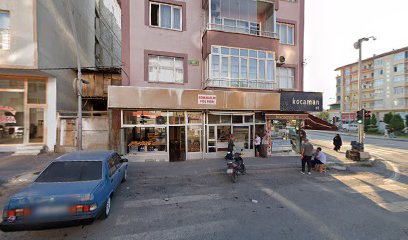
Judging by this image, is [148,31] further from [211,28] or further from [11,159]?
[11,159]

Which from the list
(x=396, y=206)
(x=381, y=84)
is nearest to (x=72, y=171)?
(x=396, y=206)

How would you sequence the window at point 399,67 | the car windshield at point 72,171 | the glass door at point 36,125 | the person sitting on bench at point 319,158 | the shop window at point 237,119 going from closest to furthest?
the car windshield at point 72,171 → the person sitting on bench at point 319,158 → the glass door at point 36,125 → the shop window at point 237,119 → the window at point 399,67

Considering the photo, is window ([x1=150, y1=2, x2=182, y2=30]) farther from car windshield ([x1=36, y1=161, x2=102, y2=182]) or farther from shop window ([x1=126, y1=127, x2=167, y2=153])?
car windshield ([x1=36, y1=161, x2=102, y2=182])

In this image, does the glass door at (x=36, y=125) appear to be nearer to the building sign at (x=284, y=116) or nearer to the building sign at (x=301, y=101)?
the building sign at (x=284, y=116)

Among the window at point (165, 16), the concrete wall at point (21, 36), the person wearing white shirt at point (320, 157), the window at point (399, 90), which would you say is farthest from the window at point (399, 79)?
the concrete wall at point (21, 36)

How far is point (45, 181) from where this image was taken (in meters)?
4.55

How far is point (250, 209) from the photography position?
5543 mm

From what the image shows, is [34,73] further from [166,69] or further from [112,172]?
[112,172]

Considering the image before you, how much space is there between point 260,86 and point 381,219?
890 centimetres

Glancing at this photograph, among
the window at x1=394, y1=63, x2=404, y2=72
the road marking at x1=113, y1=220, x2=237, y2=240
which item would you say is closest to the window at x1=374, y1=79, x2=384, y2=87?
the window at x1=394, y1=63, x2=404, y2=72

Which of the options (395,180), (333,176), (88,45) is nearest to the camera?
(395,180)

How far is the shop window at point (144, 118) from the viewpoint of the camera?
1110 centimetres

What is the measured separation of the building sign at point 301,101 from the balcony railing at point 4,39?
1632 centimetres

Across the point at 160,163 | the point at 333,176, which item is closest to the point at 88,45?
the point at 160,163
